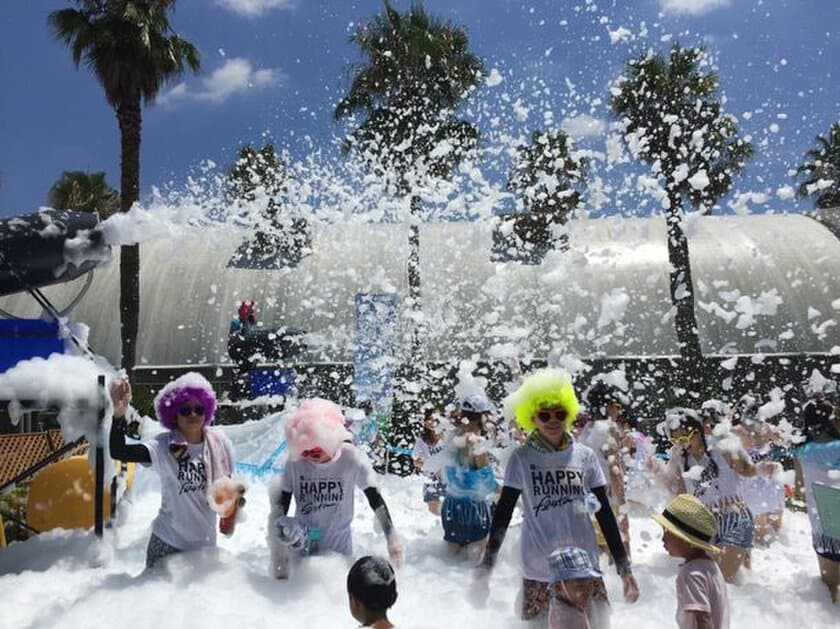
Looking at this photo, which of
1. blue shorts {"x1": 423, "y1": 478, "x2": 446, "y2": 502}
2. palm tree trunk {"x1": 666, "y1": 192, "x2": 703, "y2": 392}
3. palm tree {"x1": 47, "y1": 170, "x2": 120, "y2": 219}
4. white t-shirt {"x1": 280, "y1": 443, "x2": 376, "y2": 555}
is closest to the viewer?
white t-shirt {"x1": 280, "y1": 443, "x2": 376, "y2": 555}

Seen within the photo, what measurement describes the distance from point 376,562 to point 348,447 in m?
2.10

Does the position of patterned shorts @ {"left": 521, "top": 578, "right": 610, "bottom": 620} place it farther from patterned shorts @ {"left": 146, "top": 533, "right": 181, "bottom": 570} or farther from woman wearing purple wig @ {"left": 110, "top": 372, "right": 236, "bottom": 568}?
patterned shorts @ {"left": 146, "top": 533, "right": 181, "bottom": 570}

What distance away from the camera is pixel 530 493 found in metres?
3.96

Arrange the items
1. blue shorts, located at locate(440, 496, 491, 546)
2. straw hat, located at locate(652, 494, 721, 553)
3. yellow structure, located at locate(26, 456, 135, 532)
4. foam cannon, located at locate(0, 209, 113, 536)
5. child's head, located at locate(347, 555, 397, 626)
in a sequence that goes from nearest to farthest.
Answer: child's head, located at locate(347, 555, 397, 626)
straw hat, located at locate(652, 494, 721, 553)
foam cannon, located at locate(0, 209, 113, 536)
blue shorts, located at locate(440, 496, 491, 546)
yellow structure, located at locate(26, 456, 135, 532)

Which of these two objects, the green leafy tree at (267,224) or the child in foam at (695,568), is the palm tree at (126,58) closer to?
the green leafy tree at (267,224)

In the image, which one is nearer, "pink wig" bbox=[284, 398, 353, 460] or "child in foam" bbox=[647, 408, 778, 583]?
"pink wig" bbox=[284, 398, 353, 460]

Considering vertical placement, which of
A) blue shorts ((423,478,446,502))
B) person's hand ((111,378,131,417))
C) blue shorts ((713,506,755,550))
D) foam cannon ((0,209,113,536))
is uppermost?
foam cannon ((0,209,113,536))

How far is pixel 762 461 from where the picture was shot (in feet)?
25.6

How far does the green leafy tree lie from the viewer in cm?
2536

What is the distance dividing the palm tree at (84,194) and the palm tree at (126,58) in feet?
55.6

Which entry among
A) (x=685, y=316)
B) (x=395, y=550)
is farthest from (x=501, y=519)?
(x=685, y=316)

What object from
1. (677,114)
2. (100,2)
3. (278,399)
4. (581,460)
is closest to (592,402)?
(581,460)

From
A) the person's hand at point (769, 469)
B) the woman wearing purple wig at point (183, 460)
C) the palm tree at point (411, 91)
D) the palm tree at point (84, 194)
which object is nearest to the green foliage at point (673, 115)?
the palm tree at point (411, 91)

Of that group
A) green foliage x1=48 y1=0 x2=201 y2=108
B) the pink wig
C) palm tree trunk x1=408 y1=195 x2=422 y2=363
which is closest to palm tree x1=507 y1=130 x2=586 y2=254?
palm tree trunk x1=408 y1=195 x2=422 y2=363
